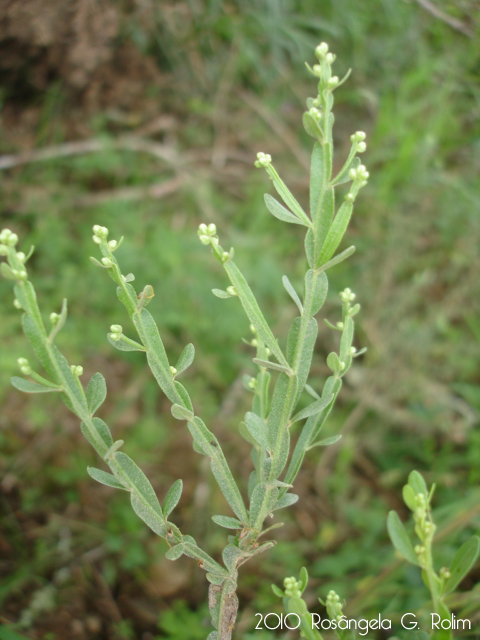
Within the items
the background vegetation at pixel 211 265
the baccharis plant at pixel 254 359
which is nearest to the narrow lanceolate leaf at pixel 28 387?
the baccharis plant at pixel 254 359

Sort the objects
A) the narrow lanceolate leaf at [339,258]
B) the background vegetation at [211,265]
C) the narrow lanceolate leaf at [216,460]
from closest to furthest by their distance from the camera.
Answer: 1. the narrow lanceolate leaf at [339,258]
2. the narrow lanceolate leaf at [216,460]
3. the background vegetation at [211,265]

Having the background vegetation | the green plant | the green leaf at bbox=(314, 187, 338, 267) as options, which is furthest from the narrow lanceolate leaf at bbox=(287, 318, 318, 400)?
the background vegetation

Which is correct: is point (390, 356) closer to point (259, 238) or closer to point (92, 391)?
point (259, 238)

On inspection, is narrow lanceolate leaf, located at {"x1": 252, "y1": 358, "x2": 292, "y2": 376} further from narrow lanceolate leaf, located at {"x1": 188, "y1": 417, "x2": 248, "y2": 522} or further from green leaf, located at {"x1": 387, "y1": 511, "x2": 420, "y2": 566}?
green leaf, located at {"x1": 387, "y1": 511, "x2": 420, "y2": 566}

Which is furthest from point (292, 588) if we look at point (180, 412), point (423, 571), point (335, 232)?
point (335, 232)

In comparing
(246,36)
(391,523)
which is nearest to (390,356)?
(391,523)

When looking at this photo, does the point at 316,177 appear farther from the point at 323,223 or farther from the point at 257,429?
the point at 257,429

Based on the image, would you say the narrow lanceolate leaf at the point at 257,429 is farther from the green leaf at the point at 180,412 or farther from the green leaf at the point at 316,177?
the green leaf at the point at 316,177
